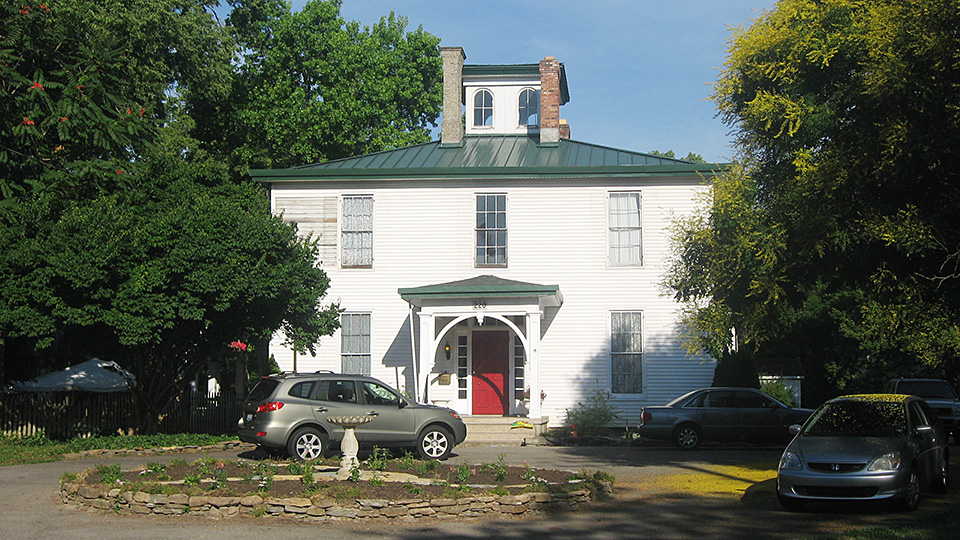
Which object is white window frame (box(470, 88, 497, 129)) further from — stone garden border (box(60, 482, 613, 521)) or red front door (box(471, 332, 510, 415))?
stone garden border (box(60, 482, 613, 521))

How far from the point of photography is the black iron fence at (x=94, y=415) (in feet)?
70.3

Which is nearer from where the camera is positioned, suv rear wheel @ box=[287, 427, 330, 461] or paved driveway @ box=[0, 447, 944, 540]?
paved driveway @ box=[0, 447, 944, 540]

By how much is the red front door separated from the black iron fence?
6606 mm

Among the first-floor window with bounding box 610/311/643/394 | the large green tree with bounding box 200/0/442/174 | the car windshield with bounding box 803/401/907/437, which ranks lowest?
the car windshield with bounding box 803/401/907/437

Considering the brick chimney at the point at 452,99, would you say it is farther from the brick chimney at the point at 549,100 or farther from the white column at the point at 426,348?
the white column at the point at 426,348

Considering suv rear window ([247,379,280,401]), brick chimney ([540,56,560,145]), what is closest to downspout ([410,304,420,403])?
suv rear window ([247,379,280,401])

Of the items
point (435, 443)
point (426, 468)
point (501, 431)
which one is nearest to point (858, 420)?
point (426, 468)

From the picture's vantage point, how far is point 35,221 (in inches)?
747

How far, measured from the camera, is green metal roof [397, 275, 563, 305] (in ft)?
76.9

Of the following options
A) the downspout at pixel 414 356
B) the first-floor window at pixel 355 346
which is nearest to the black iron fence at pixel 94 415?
the first-floor window at pixel 355 346

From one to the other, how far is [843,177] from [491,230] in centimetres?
1364

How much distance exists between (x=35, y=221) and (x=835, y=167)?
615 inches

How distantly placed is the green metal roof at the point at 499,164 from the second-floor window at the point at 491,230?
0.78 metres

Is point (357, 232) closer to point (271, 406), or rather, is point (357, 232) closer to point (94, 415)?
point (94, 415)
